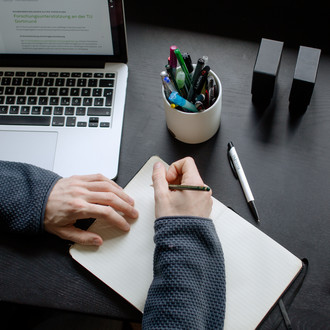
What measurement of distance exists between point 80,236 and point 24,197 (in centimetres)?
12

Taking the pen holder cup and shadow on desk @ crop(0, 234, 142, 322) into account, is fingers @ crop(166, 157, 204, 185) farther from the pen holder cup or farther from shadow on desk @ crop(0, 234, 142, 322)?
shadow on desk @ crop(0, 234, 142, 322)

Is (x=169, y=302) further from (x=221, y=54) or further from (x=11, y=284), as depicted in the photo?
(x=221, y=54)

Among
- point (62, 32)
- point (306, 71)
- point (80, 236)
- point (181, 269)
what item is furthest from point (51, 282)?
point (306, 71)

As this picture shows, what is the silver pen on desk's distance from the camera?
771mm

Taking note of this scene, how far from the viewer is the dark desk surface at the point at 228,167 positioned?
724 millimetres

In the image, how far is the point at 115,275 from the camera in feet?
2.35

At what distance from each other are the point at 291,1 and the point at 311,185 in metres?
0.44

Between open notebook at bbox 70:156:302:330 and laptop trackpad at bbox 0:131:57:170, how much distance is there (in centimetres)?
18

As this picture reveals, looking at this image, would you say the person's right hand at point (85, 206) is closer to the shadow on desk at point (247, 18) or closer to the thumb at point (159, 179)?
the thumb at point (159, 179)

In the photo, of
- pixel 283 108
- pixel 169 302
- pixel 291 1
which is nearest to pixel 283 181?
pixel 283 108

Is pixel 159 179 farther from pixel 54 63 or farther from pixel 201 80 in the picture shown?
pixel 54 63

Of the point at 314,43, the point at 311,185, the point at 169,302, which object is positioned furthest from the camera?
the point at 314,43

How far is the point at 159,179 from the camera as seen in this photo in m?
0.75

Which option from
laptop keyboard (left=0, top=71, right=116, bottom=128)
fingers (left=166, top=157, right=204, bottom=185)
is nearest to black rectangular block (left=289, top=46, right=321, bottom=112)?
fingers (left=166, top=157, right=204, bottom=185)
